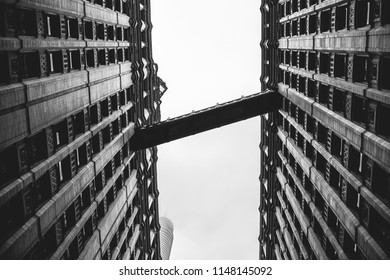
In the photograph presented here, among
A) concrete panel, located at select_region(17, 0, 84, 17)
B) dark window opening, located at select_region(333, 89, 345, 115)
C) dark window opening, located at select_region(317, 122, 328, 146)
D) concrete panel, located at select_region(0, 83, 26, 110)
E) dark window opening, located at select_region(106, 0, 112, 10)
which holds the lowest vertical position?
dark window opening, located at select_region(317, 122, 328, 146)

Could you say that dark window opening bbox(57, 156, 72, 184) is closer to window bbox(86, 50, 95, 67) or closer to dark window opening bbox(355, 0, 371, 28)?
window bbox(86, 50, 95, 67)

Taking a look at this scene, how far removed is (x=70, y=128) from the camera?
25.4 metres

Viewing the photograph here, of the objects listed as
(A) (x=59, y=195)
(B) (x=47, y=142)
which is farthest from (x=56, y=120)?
(A) (x=59, y=195)

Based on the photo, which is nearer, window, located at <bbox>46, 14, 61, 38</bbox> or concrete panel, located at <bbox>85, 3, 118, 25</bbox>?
window, located at <bbox>46, 14, 61, 38</bbox>

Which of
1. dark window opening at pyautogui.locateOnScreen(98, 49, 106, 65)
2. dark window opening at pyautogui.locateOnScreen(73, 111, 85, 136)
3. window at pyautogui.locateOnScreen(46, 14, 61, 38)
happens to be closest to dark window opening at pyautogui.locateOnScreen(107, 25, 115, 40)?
dark window opening at pyautogui.locateOnScreen(98, 49, 106, 65)

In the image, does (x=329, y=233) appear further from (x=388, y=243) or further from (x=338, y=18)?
(x=338, y=18)

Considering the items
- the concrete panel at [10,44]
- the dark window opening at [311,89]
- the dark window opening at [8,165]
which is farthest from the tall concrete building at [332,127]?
the dark window opening at [8,165]

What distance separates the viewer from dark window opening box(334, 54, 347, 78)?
25255 millimetres

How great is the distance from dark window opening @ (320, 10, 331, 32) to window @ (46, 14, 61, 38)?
16.2 metres

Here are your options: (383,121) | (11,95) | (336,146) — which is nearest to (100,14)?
(11,95)

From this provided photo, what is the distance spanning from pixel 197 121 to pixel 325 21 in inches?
619

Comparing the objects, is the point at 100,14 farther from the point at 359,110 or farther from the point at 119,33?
the point at 359,110

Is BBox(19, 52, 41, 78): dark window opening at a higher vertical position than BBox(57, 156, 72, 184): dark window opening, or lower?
higher

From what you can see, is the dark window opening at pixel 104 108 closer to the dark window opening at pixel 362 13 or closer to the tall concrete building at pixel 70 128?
the tall concrete building at pixel 70 128
